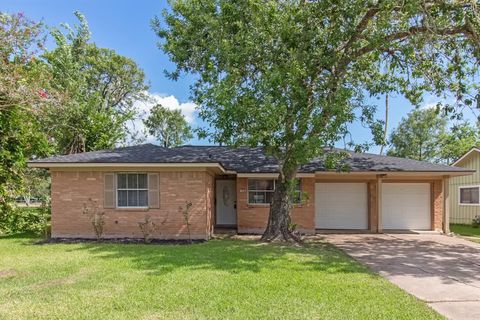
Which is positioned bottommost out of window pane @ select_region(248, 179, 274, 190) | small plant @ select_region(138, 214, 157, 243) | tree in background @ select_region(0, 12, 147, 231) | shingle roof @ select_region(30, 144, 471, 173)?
small plant @ select_region(138, 214, 157, 243)

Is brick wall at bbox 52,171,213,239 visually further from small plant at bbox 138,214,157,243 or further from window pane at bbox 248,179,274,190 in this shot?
window pane at bbox 248,179,274,190

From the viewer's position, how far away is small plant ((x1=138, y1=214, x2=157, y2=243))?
13309 mm

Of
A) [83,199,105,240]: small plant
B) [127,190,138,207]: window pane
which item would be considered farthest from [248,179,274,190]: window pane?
[83,199,105,240]: small plant

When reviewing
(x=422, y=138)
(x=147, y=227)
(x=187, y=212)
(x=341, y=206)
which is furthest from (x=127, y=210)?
(x=422, y=138)

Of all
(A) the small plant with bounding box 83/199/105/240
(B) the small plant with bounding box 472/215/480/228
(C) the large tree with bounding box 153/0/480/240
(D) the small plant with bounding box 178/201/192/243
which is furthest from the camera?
(B) the small plant with bounding box 472/215/480/228

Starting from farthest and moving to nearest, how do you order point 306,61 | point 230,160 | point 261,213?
point 230,160, point 261,213, point 306,61

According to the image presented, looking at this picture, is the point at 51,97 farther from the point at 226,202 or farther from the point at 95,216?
the point at 226,202

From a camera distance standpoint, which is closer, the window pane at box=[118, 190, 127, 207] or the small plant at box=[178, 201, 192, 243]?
the small plant at box=[178, 201, 192, 243]

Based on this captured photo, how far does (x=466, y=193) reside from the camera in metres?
22.8

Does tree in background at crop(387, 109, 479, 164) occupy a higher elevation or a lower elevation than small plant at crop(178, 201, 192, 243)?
higher

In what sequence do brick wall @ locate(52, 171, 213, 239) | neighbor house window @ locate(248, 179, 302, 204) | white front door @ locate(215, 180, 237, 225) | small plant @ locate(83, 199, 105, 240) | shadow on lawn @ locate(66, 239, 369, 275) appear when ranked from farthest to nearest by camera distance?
white front door @ locate(215, 180, 237, 225), neighbor house window @ locate(248, 179, 302, 204), brick wall @ locate(52, 171, 213, 239), small plant @ locate(83, 199, 105, 240), shadow on lawn @ locate(66, 239, 369, 275)

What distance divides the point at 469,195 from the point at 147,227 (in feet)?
60.9

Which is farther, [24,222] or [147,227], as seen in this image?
[24,222]

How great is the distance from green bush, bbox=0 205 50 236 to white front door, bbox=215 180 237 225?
7230mm
